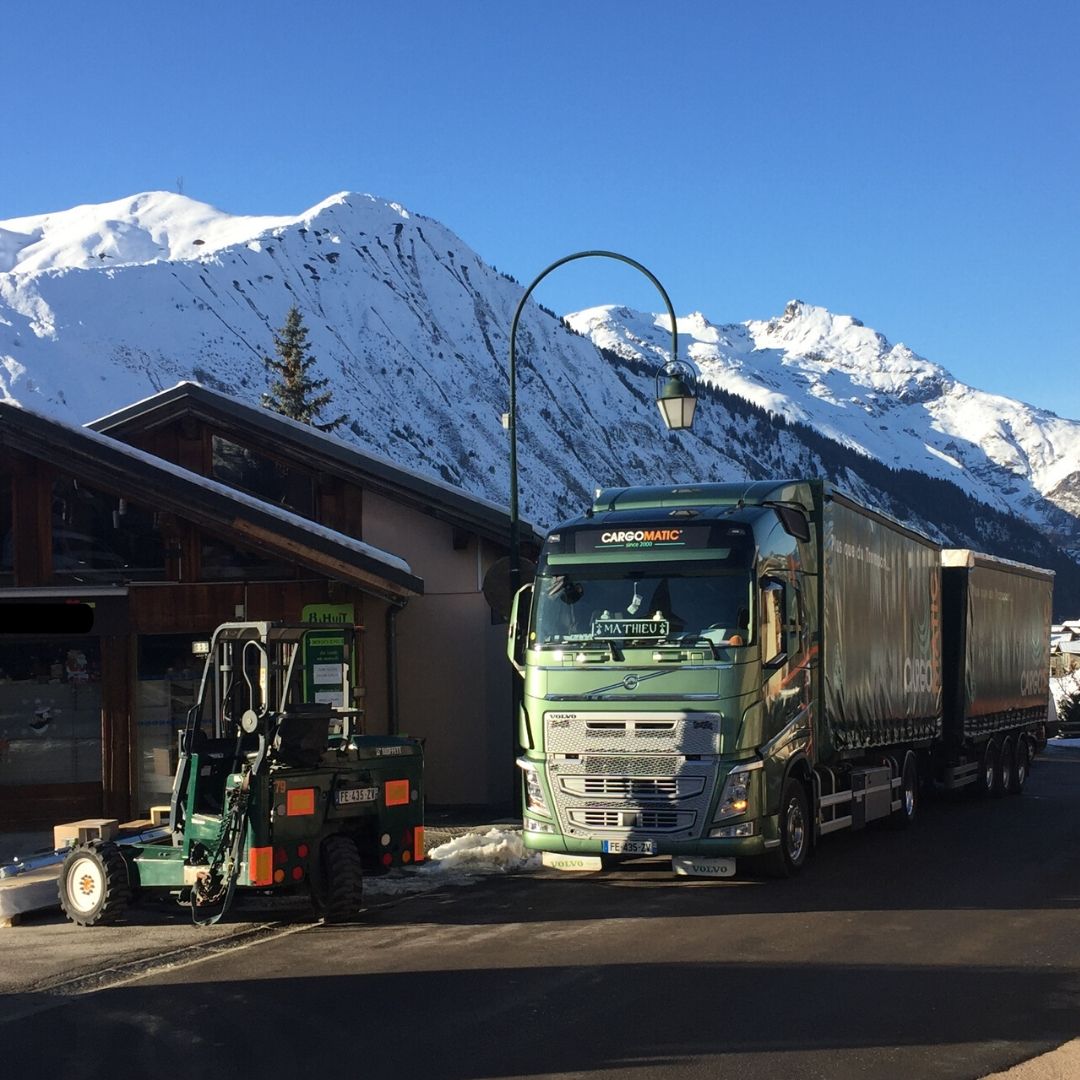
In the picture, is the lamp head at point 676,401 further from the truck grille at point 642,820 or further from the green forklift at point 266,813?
the green forklift at point 266,813

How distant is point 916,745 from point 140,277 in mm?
185561

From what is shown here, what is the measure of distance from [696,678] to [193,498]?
808 cm

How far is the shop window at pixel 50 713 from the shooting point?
1847 centimetres

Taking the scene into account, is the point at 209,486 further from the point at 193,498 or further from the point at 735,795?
the point at 735,795

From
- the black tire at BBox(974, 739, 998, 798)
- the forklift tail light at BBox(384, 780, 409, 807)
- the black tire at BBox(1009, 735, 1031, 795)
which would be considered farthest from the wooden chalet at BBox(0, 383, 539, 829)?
the black tire at BBox(1009, 735, 1031, 795)

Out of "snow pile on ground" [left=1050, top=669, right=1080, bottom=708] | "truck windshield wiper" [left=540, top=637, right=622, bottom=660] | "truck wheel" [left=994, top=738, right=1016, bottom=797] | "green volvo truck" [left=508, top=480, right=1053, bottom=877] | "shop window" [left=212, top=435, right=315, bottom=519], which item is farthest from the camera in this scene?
"snow pile on ground" [left=1050, top=669, right=1080, bottom=708]

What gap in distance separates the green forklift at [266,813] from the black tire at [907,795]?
25.2 ft

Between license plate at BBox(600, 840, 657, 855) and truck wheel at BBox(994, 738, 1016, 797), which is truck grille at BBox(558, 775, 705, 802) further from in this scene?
truck wheel at BBox(994, 738, 1016, 797)

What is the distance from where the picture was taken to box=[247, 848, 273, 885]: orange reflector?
429 inches

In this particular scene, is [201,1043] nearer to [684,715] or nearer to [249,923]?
[249,923]

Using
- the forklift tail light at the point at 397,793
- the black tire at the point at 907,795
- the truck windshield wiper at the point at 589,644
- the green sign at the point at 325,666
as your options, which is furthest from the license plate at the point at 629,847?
the black tire at the point at 907,795

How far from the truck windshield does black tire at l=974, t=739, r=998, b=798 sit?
35.1 ft

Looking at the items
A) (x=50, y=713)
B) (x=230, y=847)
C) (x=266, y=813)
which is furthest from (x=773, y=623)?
(x=50, y=713)

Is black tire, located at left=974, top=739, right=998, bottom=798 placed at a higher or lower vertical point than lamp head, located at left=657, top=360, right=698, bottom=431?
lower
